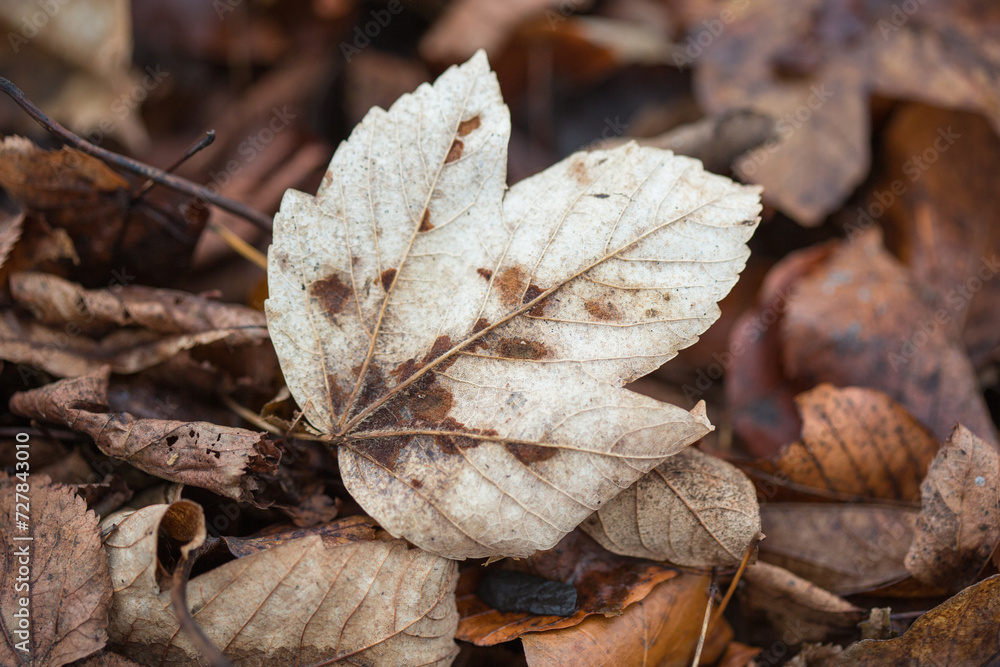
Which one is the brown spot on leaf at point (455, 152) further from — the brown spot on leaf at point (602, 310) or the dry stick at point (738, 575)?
the dry stick at point (738, 575)

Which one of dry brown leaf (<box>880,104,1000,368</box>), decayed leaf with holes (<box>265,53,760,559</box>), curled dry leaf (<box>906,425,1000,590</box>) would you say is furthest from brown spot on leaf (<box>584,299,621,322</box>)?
dry brown leaf (<box>880,104,1000,368</box>)

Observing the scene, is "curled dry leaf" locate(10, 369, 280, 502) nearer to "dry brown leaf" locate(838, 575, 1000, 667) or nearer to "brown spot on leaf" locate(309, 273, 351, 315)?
"brown spot on leaf" locate(309, 273, 351, 315)

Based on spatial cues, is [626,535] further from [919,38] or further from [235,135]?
[919,38]

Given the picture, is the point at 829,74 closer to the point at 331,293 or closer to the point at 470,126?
the point at 470,126

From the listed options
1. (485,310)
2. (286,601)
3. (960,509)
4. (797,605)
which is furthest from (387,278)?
(960,509)

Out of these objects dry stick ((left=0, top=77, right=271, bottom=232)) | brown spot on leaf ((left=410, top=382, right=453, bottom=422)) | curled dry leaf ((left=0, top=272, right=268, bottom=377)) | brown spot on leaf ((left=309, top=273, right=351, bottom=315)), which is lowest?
brown spot on leaf ((left=410, top=382, right=453, bottom=422))

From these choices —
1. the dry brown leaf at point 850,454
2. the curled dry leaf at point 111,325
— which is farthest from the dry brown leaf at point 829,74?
the curled dry leaf at point 111,325

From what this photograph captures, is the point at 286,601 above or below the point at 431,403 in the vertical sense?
below

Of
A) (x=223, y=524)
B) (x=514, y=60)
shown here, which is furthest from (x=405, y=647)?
(x=514, y=60)
